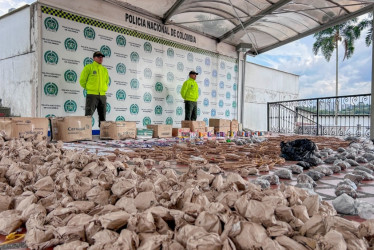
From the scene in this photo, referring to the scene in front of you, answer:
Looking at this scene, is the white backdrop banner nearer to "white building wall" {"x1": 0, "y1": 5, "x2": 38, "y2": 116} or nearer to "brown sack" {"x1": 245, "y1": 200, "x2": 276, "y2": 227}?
"white building wall" {"x1": 0, "y1": 5, "x2": 38, "y2": 116}

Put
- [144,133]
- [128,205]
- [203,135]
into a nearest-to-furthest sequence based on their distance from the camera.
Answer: [128,205] < [144,133] < [203,135]

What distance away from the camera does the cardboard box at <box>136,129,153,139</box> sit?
5.88 metres

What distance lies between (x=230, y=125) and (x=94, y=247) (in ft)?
24.4

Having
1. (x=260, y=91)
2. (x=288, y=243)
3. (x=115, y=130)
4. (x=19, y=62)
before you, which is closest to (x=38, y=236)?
(x=288, y=243)

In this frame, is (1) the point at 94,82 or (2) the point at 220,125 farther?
(2) the point at 220,125

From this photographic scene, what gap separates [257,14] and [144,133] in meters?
4.71

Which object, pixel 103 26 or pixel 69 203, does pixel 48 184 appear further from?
pixel 103 26

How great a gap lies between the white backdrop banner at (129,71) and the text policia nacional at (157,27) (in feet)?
0.85

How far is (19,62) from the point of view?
235 inches

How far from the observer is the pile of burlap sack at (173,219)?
0.83 metres

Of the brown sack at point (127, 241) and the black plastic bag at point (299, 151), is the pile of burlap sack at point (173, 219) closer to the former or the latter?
the brown sack at point (127, 241)

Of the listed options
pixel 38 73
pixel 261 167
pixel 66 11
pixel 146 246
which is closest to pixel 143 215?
pixel 146 246

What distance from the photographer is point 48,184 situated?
4.91 ft

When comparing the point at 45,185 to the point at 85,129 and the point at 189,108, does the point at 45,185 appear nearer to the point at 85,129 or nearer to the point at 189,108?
the point at 85,129
